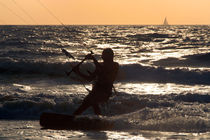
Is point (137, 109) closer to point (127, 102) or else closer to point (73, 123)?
point (127, 102)

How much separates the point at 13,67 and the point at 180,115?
61.5 ft

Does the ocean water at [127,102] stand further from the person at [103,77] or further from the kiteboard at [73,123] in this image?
the person at [103,77]

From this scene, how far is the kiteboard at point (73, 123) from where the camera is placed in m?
8.23

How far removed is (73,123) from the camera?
27.1ft

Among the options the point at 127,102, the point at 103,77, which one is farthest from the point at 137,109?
the point at 103,77

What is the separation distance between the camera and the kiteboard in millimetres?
8234

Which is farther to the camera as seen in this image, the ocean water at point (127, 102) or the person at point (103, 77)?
the person at point (103, 77)

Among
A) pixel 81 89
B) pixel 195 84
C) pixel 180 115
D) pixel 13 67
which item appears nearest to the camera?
pixel 180 115

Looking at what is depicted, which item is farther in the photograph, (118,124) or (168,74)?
(168,74)

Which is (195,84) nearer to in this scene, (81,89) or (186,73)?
(186,73)

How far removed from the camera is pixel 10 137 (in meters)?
7.46

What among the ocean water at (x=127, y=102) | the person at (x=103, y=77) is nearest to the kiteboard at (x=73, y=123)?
the ocean water at (x=127, y=102)

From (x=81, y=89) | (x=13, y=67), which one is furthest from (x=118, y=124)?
(x=13, y=67)

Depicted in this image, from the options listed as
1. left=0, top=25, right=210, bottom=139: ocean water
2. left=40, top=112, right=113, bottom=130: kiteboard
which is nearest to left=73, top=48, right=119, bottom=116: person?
left=40, top=112, right=113, bottom=130: kiteboard
